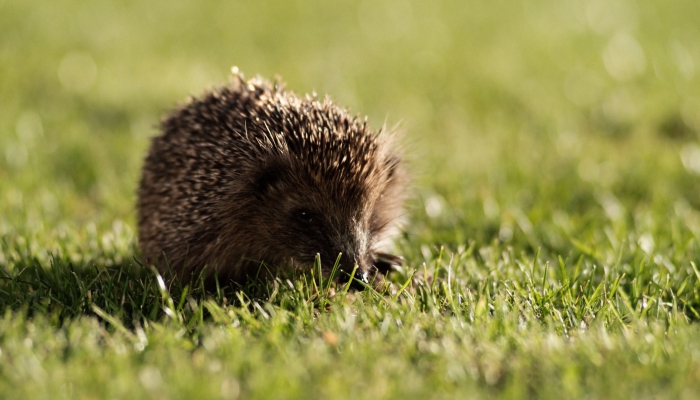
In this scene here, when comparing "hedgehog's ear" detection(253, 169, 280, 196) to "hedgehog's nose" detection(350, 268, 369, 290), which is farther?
"hedgehog's ear" detection(253, 169, 280, 196)

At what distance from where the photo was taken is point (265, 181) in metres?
4.30

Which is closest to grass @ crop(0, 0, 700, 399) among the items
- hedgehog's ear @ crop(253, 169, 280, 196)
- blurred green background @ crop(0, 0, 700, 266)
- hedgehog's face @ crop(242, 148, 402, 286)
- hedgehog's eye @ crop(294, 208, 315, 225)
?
blurred green background @ crop(0, 0, 700, 266)

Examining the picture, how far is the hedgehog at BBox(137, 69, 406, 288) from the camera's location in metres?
4.17

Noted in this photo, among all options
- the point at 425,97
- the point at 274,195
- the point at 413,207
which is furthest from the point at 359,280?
the point at 425,97

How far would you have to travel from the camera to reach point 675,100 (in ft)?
25.8

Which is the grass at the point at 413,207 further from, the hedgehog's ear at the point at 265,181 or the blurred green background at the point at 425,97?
the hedgehog's ear at the point at 265,181

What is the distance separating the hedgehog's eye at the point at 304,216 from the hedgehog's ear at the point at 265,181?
225 mm

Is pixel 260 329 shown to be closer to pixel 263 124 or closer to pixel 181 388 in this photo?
pixel 181 388

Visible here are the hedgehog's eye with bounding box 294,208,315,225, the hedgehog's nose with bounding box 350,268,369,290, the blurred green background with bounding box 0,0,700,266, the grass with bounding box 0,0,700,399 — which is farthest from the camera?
the blurred green background with bounding box 0,0,700,266

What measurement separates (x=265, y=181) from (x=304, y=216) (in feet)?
1.03

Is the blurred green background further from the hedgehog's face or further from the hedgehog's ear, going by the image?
the hedgehog's ear

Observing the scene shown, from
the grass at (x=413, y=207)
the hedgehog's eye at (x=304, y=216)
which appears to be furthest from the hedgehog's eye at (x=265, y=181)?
the grass at (x=413, y=207)

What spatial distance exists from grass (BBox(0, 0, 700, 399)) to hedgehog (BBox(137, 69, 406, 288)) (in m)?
0.23

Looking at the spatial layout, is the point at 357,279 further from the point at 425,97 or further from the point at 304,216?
the point at 425,97
